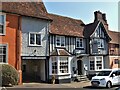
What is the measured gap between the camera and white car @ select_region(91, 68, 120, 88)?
2182cm

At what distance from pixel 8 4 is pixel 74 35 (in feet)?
31.3

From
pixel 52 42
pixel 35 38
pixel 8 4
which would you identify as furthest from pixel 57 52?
pixel 8 4

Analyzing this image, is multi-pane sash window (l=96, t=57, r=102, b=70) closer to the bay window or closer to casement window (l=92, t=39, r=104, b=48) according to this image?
casement window (l=92, t=39, r=104, b=48)

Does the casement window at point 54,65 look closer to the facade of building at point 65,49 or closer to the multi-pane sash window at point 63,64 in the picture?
the facade of building at point 65,49

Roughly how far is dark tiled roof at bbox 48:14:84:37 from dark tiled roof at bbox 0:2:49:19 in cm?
231

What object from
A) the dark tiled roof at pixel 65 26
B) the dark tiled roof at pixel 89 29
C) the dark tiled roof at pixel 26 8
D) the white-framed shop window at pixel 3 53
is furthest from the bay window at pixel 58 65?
the dark tiled roof at pixel 89 29

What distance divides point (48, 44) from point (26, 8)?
15.8 ft

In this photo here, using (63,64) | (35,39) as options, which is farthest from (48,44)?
(63,64)

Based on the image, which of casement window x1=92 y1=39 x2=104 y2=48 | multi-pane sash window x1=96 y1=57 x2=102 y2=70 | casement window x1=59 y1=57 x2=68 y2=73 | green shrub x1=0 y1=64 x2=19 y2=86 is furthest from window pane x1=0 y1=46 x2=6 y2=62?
multi-pane sash window x1=96 y1=57 x2=102 y2=70

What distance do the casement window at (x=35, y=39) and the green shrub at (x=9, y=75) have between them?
4.23m

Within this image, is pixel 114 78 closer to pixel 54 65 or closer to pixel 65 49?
pixel 54 65

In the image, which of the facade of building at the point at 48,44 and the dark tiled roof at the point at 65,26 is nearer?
the facade of building at the point at 48,44

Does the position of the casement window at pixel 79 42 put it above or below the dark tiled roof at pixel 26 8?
below

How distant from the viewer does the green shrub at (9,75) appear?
840 inches
